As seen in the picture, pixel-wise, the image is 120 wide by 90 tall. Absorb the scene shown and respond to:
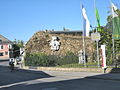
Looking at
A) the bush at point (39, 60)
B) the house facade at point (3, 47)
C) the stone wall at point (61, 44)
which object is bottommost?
the bush at point (39, 60)

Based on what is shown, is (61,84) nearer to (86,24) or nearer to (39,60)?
(86,24)

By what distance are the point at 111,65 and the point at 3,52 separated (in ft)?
290

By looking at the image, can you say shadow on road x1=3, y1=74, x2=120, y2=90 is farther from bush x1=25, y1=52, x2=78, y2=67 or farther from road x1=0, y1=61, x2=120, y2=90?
bush x1=25, y1=52, x2=78, y2=67

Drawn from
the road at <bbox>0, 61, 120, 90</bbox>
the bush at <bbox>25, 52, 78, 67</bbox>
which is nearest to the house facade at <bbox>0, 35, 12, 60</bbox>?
the bush at <bbox>25, 52, 78, 67</bbox>

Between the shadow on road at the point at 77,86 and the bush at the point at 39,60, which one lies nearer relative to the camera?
the shadow on road at the point at 77,86

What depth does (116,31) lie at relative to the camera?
23.9 m

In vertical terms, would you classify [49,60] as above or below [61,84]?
above

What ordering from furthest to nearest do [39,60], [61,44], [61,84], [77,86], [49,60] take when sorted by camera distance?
[61,44] → [39,60] → [49,60] → [61,84] → [77,86]

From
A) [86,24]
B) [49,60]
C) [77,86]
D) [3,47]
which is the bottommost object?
[77,86]

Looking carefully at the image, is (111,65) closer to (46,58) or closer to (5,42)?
(46,58)

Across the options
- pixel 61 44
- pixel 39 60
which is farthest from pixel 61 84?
pixel 61 44

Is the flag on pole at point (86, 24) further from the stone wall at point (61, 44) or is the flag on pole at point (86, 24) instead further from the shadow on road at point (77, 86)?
the shadow on road at point (77, 86)

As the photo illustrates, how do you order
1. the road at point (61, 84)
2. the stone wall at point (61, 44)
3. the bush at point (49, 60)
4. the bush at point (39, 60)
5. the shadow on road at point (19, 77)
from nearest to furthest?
the road at point (61, 84), the shadow on road at point (19, 77), the bush at point (49, 60), the bush at point (39, 60), the stone wall at point (61, 44)

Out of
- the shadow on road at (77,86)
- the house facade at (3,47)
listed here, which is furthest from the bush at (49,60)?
the house facade at (3,47)
